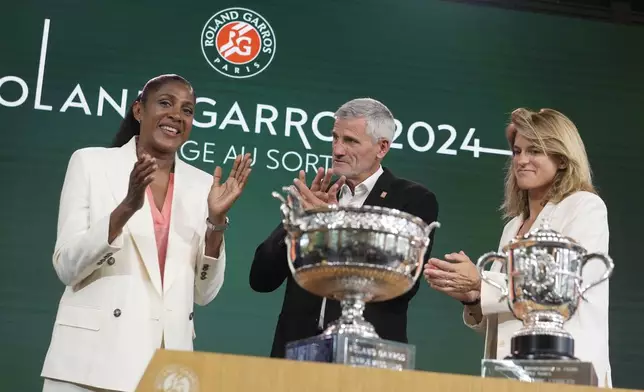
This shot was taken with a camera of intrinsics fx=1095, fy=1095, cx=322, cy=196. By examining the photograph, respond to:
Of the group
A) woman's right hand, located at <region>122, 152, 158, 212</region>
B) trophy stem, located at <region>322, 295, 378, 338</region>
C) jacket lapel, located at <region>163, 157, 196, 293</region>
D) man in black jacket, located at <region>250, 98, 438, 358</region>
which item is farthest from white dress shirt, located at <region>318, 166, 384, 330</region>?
trophy stem, located at <region>322, 295, 378, 338</region>

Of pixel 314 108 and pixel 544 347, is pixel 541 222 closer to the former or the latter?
pixel 544 347

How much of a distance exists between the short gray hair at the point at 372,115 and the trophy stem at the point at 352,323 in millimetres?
1390

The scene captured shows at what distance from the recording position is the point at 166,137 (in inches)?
121

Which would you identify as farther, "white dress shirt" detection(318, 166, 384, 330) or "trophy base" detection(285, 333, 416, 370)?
"white dress shirt" detection(318, 166, 384, 330)

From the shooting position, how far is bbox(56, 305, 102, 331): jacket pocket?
9.07 feet

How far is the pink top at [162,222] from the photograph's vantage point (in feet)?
9.68

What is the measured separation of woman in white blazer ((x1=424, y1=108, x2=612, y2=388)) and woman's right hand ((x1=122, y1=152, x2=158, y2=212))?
27.8 inches

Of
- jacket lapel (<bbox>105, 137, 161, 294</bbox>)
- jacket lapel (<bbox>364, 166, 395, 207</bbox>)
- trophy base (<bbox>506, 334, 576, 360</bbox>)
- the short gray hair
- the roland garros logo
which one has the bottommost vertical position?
trophy base (<bbox>506, 334, 576, 360</bbox>)

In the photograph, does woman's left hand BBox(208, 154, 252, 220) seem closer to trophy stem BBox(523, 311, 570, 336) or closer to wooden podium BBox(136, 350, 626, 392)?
trophy stem BBox(523, 311, 570, 336)

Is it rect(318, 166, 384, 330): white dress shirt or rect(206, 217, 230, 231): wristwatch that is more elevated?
rect(318, 166, 384, 330): white dress shirt

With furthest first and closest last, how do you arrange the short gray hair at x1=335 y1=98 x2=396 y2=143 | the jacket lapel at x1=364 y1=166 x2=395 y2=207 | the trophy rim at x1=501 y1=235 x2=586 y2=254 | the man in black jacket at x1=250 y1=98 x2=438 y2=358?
the short gray hair at x1=335 y1=98 x2=396 y2=143, the jacket lapel at x1=364 y1=166 x2=395 y2=207, the man in black jacket at x1=250 y1=98 x2=438 y2=358, the trophy rim at x1=501 y1=235 x2=586 y2=254

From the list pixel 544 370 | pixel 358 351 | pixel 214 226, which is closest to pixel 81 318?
pixel 214 226

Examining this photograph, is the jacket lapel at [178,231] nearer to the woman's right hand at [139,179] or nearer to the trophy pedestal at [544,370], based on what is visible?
the woman's right hand at [139,179]

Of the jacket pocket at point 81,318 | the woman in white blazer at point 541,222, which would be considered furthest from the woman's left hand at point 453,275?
the jacket pocket at point 81,318
